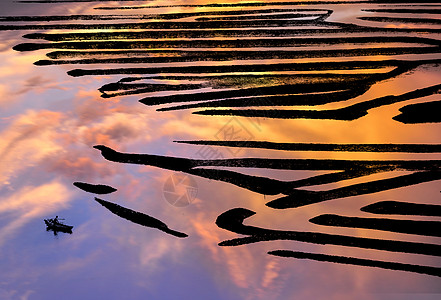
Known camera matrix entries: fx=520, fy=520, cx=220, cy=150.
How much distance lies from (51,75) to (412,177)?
1558 millimetres

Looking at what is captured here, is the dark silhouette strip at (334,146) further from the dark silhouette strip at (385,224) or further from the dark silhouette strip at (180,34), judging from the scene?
the dark silhouette strip at (180,34)

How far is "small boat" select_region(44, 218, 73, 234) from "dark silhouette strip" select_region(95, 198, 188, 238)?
152mm

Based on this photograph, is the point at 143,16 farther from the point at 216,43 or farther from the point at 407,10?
the point at 407,10

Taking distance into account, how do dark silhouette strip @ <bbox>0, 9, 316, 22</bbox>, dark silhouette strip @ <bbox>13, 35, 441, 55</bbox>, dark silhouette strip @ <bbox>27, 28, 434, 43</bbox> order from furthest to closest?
dark silhouette strip @ <bbox>0, 9, 316, 22</bbox> < dark silhouette strip @ <bbox>27, 28, 434, 43</bbox> < dark silhouette strip @ <bbox>13, 35, 441, 55</bbox>

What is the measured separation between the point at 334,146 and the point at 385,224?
396 millimetres

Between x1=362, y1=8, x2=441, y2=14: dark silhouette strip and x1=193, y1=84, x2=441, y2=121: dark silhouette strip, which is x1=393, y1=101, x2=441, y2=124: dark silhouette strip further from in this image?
x1=362, y1=8, x2=441, y2=14: dark silhouette strip

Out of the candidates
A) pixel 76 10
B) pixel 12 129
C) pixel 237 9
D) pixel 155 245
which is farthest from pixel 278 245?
pixel 76 10

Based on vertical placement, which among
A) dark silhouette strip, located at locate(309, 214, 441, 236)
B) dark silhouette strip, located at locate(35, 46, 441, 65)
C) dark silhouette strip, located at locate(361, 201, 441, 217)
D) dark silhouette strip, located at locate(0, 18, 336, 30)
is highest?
dark silhouette strip, located at locate(0, 18, 336, 30)

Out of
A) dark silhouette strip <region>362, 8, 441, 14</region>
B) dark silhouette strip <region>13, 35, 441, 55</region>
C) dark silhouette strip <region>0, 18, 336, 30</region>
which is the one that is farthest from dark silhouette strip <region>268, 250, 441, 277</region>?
dark silhouette strip <region>362, 8, 441, 14</region>

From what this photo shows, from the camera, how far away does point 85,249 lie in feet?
4.57

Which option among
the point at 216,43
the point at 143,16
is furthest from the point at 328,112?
the point at 143,16

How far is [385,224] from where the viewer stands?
5.02 feet

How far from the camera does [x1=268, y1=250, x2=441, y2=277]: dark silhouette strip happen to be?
137cm

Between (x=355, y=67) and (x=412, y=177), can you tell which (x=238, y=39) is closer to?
(x=355, y=67)
